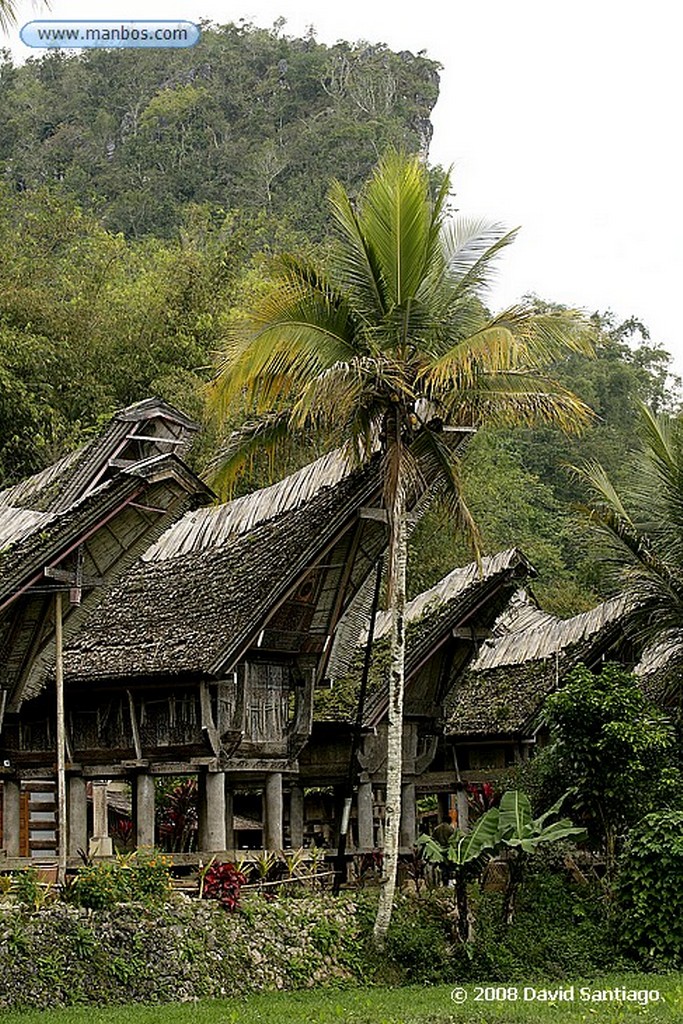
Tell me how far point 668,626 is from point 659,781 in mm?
2696

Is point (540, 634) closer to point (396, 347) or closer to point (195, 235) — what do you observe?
point (396, 347)

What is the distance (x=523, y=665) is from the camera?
25.0m

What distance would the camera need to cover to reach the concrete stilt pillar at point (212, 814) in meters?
17.6

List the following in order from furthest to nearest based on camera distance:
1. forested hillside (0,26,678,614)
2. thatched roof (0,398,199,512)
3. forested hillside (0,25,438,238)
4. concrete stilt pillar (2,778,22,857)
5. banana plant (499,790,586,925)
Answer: forested hillside (0,25,438,238) → forested hillside (0,26,678,614) → concrete stilt pillar (2,778,22,857) → banana plant (499,790,586,925) → thatched roof (0,398,199,512)

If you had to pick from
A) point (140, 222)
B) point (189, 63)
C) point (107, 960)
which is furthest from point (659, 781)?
point (189, 63)

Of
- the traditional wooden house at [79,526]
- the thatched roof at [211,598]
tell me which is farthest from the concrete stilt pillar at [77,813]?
the thatched roof at [211,598]

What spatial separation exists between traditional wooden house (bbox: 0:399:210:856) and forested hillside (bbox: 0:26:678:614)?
359 centimetres

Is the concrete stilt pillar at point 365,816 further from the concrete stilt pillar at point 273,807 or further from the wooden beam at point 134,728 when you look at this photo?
the wooden beam at point 134,728

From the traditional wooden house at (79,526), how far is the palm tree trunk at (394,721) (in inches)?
95.4

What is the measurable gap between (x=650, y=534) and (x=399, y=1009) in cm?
1057

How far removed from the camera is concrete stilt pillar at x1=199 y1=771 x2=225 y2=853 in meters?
17.6

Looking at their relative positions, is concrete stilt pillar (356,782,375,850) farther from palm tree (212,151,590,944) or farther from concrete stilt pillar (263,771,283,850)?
palm tree (212,151,590,944)

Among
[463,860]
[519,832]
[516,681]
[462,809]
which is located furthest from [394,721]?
[516,681]

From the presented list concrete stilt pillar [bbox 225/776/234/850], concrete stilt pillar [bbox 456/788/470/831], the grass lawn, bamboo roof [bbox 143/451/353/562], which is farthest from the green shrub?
concrete stilt pillar [bbox 456/788/470/831]
